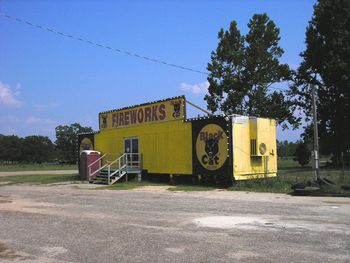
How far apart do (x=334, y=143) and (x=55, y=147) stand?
109222mm

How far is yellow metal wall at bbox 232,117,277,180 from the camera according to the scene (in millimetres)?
24109

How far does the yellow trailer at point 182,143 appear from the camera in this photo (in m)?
24.3

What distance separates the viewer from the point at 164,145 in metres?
28.3

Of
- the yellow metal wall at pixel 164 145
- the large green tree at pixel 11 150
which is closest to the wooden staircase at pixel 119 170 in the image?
the yellow metal wall at pixel 164 145

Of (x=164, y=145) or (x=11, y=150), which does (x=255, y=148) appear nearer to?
(x=164, y=145)

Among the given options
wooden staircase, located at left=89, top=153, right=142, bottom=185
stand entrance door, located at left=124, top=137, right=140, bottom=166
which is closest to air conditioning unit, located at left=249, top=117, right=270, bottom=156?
wooden staircase, located at left=89, top=153, right=142, bottom=185

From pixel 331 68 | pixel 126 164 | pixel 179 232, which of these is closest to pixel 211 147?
pixel 126 164

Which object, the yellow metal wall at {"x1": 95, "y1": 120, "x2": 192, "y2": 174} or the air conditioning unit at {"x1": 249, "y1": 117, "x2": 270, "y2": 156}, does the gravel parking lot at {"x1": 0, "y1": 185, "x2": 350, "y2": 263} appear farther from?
the yellow metal wall at {"x1": 95, "y1": 120, "x2": 192, "y2": 174}

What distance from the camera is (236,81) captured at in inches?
2046

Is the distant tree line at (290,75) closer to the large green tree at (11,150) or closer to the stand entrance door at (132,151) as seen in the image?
the stand entrance door at (132,151)

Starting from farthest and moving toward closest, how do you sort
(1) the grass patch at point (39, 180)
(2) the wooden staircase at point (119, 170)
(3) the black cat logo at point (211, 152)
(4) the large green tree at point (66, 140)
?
1. (4) the large green tree at point (66, 140)
2. (1) the grass patch at point (39, 180)
3. (2) the wooden staircase at point (119, 170)
4. (3) the black cat logo at point (211, 152)

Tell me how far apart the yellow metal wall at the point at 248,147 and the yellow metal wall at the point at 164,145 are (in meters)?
3.22

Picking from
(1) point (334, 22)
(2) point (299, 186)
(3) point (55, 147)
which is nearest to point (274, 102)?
(1) point (334, 22)

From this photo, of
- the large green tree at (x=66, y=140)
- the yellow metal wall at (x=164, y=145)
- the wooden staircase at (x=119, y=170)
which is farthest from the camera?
the large green tree at (x=66, y=140)
